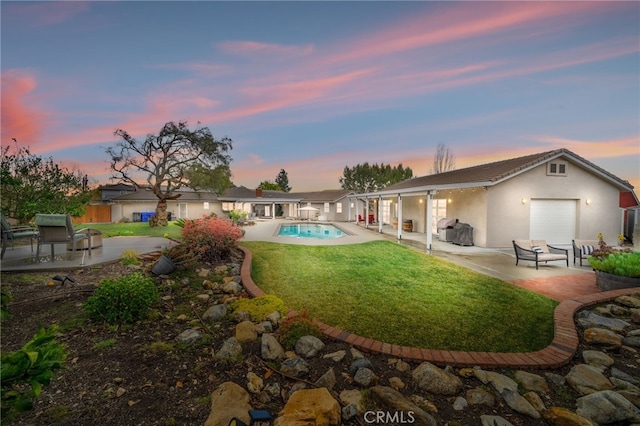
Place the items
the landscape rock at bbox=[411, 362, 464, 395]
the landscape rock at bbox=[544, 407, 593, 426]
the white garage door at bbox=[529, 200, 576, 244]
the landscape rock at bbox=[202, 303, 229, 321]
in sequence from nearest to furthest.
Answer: the landscape rock at bbox=[544, 407, 593, 426] < the landscape rock at bbox=[411, 362, 464, 395] < the landscape rock at bbox=[202, 303, 229, 321] < the white garage door at bbox=[529, 200, 576, 244]

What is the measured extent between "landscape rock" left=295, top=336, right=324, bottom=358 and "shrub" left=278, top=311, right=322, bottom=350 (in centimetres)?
9

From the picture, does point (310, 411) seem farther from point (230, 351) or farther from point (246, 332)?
point (246, 332)

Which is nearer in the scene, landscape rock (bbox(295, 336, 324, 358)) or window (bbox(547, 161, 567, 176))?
landscape rock (bbox(295, 336, 324, 358))

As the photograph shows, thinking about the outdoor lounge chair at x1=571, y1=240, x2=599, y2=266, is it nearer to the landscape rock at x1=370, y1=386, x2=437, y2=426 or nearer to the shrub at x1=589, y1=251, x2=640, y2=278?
the shrub at x1=589, y1=251, x2=640, y2=278

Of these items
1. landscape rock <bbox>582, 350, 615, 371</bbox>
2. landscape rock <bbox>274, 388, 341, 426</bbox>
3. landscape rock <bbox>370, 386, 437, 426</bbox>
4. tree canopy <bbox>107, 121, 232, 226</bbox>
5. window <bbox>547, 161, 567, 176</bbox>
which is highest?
tree canopy <bbox>107, 121, 232, 226</bbox>

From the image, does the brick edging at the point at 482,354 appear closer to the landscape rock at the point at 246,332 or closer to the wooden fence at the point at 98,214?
the landscape rock at the point at 246,332

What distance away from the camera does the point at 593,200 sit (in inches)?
518

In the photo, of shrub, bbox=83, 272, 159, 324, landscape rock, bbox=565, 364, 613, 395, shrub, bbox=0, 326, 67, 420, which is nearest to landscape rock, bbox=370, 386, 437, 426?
landscape rock, bbox=565, 364, 613, 395

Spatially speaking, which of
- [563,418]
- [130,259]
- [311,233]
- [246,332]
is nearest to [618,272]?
[563,418]

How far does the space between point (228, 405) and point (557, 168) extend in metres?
16.5

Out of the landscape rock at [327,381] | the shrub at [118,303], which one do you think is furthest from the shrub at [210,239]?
the landscape rock at [327,381]

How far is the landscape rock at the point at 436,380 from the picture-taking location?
108 inches

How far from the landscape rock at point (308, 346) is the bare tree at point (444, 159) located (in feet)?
139

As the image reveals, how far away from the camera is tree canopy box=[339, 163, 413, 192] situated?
5572cm
